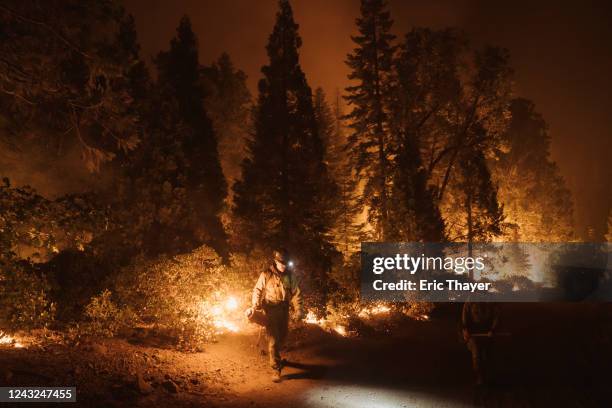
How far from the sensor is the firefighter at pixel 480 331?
31.8 feet

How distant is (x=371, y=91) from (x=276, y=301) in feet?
62.5

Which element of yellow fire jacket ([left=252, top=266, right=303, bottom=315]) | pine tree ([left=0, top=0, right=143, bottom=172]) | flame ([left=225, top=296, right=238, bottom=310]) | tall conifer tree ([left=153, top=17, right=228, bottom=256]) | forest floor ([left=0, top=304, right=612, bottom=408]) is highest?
tall conifer tree ([left=153, top=17, right=228, bottom=256])

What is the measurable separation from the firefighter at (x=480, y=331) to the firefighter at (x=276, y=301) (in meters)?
3.84

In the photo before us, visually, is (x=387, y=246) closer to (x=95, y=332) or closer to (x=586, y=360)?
(x=586, y=360)

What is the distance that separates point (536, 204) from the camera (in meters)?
43.6

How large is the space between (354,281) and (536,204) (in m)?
33.9

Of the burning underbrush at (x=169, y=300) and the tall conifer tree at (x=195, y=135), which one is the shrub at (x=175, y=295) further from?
the tall conifer tree at (x=195, y=135)

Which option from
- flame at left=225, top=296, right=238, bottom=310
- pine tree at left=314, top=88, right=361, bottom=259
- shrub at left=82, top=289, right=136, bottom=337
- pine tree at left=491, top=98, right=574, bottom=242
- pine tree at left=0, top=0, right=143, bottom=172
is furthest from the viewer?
pine tree at left=491, top=98, right=574, bottom=242

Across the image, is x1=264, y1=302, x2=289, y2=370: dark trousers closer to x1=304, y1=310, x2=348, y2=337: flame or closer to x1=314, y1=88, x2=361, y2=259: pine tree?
x1=304, y1=310, x2=348, y2=337: flame

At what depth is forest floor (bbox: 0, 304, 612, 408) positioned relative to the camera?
25.9 ft

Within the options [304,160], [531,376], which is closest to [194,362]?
[531,376]

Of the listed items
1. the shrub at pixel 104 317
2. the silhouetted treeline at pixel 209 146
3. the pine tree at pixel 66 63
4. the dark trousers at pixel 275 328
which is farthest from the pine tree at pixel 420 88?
the pine tree at pixel 66 63

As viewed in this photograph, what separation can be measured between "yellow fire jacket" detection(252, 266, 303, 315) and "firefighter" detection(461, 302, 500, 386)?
384cm

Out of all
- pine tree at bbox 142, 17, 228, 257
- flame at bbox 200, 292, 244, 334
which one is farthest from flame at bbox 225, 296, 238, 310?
pine tree at bbox 142, 17, 228, 257
